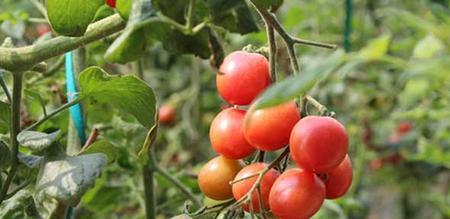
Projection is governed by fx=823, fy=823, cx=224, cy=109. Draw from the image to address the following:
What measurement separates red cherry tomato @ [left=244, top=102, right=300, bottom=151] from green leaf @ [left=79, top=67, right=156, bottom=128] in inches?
4.5

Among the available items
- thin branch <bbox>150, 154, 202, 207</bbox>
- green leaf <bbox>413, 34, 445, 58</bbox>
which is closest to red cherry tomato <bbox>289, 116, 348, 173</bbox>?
thin branch <bbox>150, 154, 202, 207</bbox>

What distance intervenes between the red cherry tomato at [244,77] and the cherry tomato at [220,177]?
6cm

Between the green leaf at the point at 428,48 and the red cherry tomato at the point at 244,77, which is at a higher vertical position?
the red cherry tomato at the point at 244,77

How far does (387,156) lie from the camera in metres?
2.20

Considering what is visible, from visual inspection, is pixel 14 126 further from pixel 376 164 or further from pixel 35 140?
pixel 376 164

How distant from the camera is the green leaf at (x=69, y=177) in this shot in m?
0.64

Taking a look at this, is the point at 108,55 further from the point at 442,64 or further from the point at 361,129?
the point at 361,129

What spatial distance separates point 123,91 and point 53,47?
7 centimetres

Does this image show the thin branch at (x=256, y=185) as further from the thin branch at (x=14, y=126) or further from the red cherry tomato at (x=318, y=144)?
the thin branch at (x=14, y=126)

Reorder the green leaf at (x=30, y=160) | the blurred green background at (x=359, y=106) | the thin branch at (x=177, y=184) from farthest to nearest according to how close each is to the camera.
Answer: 1. the blurred green background at (x=359, y=106)
2. the thin branch at (x=177, y=184)
3. the green leaf at (x=30, y=160)

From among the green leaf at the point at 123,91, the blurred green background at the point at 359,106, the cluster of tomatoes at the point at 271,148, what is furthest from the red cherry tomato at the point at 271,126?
the blurred green background at the point at 359,106

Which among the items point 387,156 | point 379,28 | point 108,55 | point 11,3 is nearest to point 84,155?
point 108,55

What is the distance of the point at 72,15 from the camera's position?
0.66m

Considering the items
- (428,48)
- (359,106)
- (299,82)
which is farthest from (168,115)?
(299,82)
